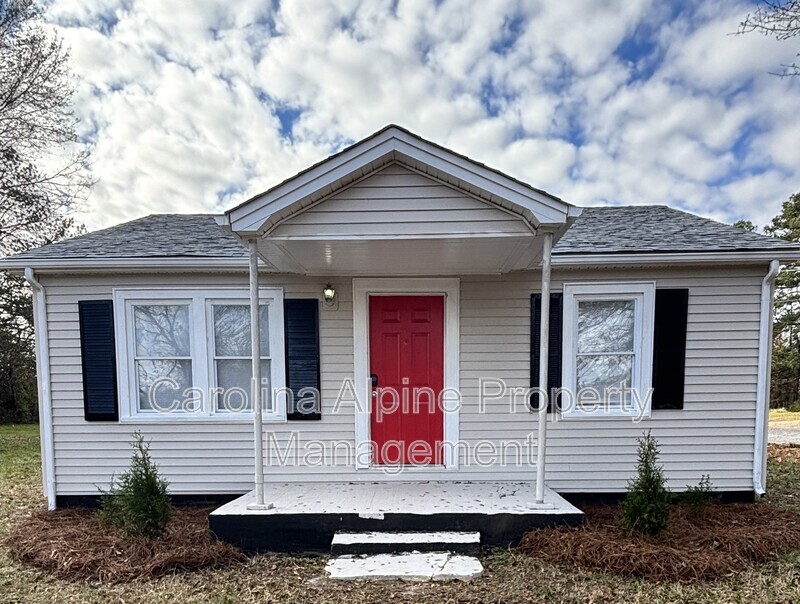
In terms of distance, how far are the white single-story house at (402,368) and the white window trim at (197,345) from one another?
2cm

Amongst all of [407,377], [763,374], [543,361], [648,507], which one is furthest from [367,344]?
[763,374]

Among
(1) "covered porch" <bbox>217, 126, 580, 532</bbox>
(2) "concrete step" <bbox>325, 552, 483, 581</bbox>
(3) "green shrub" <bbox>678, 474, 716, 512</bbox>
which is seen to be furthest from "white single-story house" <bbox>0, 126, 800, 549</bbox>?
(2) "concrete step" <bbox>325, 552, 483, 581</bbox>

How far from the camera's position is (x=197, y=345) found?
4105 mm

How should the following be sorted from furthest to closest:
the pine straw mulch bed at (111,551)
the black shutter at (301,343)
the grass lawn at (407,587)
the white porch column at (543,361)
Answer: the black shutter at (301,343) → the white porch column at (543,361) → the pine straw mulch bed at (111,551) → the grass lawn at (407,587)

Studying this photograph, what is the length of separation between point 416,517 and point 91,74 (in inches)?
377

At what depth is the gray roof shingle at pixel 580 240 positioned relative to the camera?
3.89 metres

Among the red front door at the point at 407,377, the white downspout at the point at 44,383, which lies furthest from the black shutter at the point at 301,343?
the white downspout at the point at 44,383

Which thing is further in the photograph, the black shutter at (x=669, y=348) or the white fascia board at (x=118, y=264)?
the black shutter at (x=669, y=348)

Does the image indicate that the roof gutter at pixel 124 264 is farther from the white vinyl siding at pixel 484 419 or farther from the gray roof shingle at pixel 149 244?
the white vinyl siding at pixel 484 419

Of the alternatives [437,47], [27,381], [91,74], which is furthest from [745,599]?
[27,381]

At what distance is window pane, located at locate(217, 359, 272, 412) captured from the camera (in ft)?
13.7

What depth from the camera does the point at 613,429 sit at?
411cm

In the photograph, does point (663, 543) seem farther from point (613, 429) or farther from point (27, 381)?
point (27, 381)

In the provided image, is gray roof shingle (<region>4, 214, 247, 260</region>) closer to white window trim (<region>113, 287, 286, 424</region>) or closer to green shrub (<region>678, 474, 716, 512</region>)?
white window trim (<region>113, 287, 286, 424</region>)
